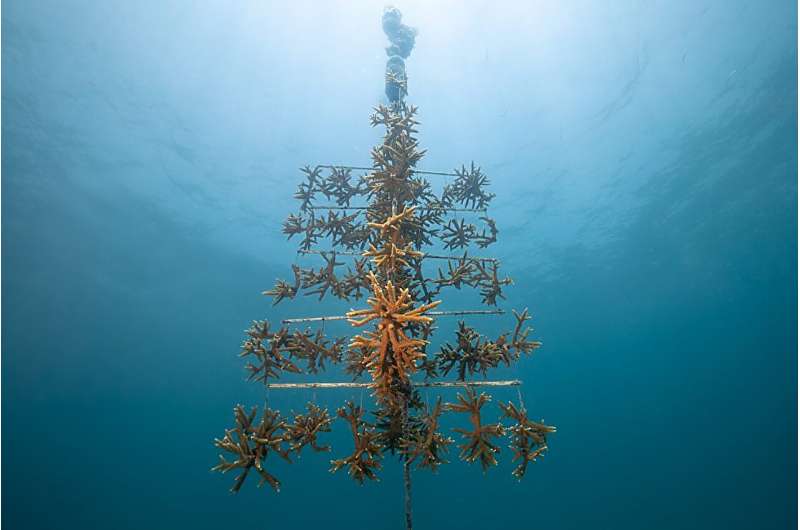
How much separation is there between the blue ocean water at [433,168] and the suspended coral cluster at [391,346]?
57.9ft

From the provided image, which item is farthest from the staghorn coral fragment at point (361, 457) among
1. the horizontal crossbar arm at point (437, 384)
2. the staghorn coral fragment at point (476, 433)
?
the staghorn coral fragment at point (476, 433)

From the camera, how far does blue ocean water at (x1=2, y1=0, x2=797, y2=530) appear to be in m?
19.6

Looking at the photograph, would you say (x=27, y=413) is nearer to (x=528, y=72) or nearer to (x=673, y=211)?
(x=528, y=72)

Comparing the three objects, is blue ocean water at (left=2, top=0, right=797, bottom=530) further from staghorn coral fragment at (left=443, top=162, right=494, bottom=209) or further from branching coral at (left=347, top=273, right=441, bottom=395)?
branching coral at (left=347, top=273, right=441, bottom=395)

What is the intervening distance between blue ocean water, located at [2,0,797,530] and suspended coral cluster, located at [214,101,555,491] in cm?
1765

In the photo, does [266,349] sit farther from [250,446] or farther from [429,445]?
[429,445]

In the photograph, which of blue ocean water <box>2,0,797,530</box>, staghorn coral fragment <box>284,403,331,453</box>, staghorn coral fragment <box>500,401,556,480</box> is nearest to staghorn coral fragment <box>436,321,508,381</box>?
staghorn coral fragment <box>500,401,556,480</box>

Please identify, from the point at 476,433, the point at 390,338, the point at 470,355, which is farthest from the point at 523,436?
the point at 390,338

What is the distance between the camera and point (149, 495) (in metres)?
40.0

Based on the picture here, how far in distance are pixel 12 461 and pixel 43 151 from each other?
31123 millimetres

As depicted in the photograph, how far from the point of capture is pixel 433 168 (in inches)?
1077

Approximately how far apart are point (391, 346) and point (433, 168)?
2577cm

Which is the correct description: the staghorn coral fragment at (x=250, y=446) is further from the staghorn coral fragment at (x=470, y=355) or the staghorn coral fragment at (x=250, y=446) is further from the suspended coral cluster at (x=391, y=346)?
the staghorn coral fragment at (x=470, y=355)

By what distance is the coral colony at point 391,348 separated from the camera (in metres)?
3.15
